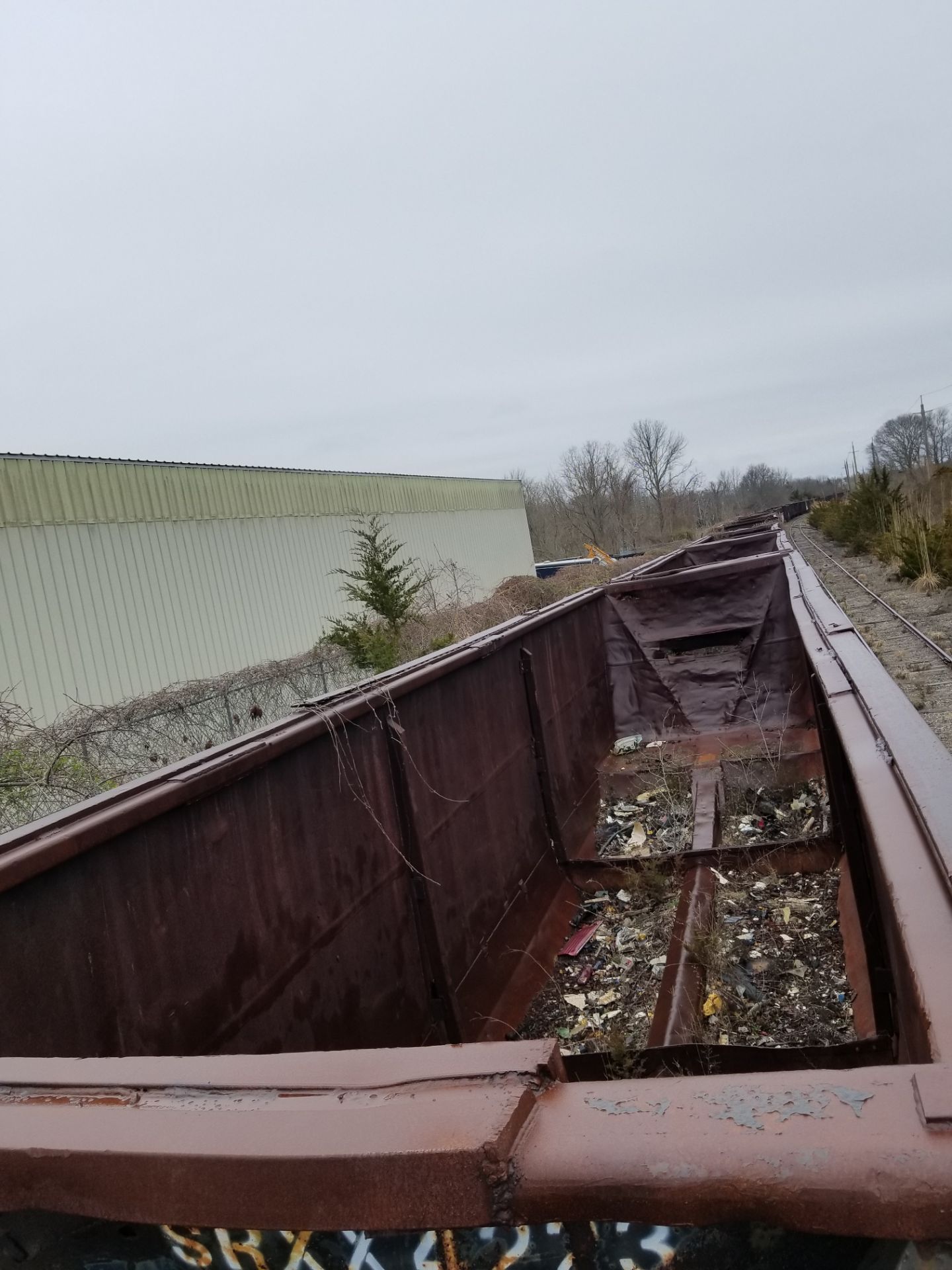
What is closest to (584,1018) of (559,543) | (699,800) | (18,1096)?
(699,800)

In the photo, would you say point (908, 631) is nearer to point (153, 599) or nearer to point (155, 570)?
point (153, 599)

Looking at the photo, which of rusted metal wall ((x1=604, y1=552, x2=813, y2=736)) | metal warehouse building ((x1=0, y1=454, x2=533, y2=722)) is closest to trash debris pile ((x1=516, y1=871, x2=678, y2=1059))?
rusted metal wall ((x1=604, y1=552, x2=813, y2=736))

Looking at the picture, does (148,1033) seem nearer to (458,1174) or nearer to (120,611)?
(458,1174)

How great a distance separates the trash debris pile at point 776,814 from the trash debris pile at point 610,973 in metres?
0.70

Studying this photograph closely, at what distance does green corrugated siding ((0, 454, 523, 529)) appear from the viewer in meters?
16.3

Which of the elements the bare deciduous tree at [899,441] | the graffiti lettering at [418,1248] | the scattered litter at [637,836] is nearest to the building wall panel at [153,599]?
the scattered litter at [637,836]

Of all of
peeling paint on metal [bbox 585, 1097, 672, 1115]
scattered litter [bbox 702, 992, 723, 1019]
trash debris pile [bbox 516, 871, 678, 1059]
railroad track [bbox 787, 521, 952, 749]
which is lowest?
railroad track [bbox 787, 521, 952, 749]

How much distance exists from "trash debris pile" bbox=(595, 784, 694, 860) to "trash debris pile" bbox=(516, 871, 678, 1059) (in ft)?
0.99

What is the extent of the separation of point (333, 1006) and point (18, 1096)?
1.69 metres

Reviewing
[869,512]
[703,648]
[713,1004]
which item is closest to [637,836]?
[713,1004]

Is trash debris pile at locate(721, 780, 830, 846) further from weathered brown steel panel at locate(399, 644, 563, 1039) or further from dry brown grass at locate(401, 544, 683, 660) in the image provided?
dry brown grass at locate(401, 544, 683, 660)

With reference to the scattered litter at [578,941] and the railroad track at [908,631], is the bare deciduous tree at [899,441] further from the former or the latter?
the scattered litter at [578,941]

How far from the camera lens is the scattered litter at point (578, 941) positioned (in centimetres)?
418

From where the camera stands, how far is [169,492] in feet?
65.1
